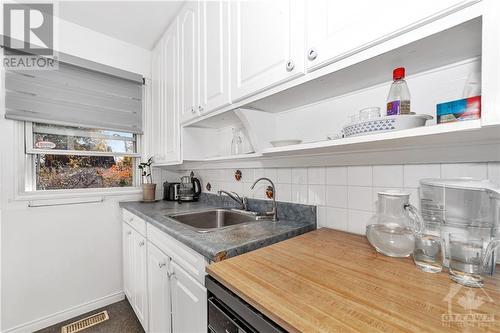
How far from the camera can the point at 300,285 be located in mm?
607

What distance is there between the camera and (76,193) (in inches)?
75.5

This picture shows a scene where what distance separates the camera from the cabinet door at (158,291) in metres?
1.20

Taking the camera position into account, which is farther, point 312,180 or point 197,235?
point 312,180

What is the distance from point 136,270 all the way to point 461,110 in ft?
6.76

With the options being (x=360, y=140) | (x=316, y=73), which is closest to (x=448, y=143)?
(x=360, y=140)

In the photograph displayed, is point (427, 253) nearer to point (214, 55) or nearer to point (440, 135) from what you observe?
point (440, 135)

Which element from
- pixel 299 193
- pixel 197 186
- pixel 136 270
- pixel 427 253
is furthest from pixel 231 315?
pixel 197 186

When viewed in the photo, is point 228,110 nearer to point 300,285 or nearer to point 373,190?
point 373,190


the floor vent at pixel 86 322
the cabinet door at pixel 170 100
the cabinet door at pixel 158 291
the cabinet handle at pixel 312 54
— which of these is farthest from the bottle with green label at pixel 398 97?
the floor vent at pixel 86 322

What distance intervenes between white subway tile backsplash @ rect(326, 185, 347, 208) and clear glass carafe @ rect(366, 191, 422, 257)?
0.19 meters

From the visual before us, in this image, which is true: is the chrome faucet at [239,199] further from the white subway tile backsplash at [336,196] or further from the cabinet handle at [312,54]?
the cabinet handle at [312,54]

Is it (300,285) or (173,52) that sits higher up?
(173,52)

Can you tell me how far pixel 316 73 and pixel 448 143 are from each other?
0.52 m

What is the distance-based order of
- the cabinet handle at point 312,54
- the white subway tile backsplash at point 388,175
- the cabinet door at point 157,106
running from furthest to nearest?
1. the cabinet door at point 157,106
2. the white subway tile backsplash at point 388,175
3. the cabinet handle at point 312,54
